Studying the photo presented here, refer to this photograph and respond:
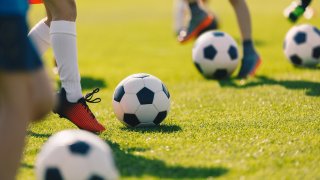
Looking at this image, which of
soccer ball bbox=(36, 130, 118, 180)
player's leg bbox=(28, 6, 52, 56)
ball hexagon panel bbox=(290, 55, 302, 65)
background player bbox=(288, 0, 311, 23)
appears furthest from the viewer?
ball hexagon panel bbox=(290, 55, 302, 65)

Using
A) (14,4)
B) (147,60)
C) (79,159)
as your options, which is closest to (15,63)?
(14,4)

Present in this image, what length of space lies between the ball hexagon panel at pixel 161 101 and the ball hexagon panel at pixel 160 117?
0.12ft

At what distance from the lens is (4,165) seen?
3.45 m

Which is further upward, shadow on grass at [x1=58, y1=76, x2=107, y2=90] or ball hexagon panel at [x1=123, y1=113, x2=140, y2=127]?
ball hexagon panel at [x1=123, y1=113, x2=140, y2=127]

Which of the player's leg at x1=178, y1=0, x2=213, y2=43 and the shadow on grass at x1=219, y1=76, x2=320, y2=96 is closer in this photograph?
the shadow on grass at x1=219, y1=76, x2=320, y2=96

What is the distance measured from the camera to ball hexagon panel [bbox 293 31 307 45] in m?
9.23

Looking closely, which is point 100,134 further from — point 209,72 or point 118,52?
point 118,52

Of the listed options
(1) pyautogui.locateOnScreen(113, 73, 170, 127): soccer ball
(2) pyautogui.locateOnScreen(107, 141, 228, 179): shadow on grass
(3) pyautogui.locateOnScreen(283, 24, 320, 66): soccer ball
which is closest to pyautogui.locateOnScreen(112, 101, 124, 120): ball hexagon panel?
(1) pyautogui.locateOnScreen(113, 73, 170, 127): soccer ball

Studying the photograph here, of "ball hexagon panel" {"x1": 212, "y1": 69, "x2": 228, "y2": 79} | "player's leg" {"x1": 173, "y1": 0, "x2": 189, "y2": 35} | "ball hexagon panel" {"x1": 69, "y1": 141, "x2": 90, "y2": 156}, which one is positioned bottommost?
"player's leg" {"x1": 173, "y1": 0, "x2": 189, "y2": 35}

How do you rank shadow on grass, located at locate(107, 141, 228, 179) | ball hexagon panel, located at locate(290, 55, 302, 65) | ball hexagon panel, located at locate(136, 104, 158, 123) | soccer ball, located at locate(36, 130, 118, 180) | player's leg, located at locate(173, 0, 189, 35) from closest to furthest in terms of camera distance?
soccer ball, located at locate(36, 130, 118, 180), shadow on grass, located at locate(107, 141, 228, 179), ball hexagon panel, located at locate(136, 104, 158, 123), ball hexagon panel, located at locate(290, 55, 302, 65), player's leg, located at locate(173, 0, 189, 35)

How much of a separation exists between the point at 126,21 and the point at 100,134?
15.4m

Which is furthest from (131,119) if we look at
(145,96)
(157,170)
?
(157,170)

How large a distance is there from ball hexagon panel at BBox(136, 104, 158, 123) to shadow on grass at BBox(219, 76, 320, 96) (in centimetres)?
215

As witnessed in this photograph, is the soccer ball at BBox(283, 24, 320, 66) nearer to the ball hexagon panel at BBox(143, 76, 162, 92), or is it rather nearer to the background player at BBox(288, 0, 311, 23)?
the background player at BBox(288, 0, 311, 23)
